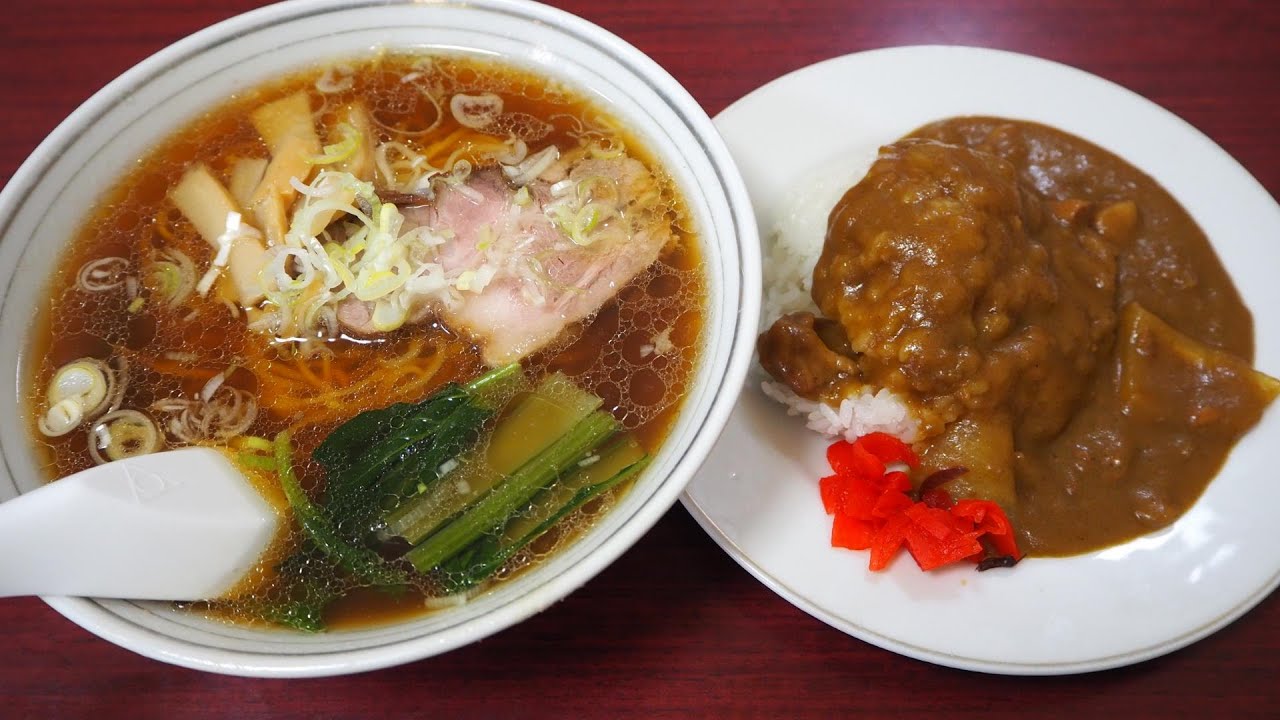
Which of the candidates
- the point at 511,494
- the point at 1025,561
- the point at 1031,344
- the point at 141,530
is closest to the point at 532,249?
the point at 511,494

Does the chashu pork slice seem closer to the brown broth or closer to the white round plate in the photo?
the brown broth

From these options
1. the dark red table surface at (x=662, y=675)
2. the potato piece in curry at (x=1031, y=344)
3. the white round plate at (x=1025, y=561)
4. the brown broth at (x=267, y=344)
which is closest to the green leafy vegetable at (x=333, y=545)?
the brown broth at (x=267, y=344)

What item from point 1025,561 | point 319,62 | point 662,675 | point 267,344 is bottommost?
point 662,675

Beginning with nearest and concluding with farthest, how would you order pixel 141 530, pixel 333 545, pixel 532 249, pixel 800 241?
pixel 141 530
pixel 333 545
pixel 532 249
pixel 800 241

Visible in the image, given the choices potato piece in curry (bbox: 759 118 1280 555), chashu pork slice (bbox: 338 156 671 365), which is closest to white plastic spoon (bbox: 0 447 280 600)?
chashu pork slice (bbox: 338 156 671 365)

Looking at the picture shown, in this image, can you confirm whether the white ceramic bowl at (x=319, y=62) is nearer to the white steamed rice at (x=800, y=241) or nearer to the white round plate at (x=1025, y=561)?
the white round plate at (x=1025, y=561)

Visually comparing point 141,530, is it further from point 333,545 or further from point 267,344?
point 267,344

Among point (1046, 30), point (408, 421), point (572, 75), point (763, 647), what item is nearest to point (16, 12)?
point (572, 75)

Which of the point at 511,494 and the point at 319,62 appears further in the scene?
the point at 319,62
